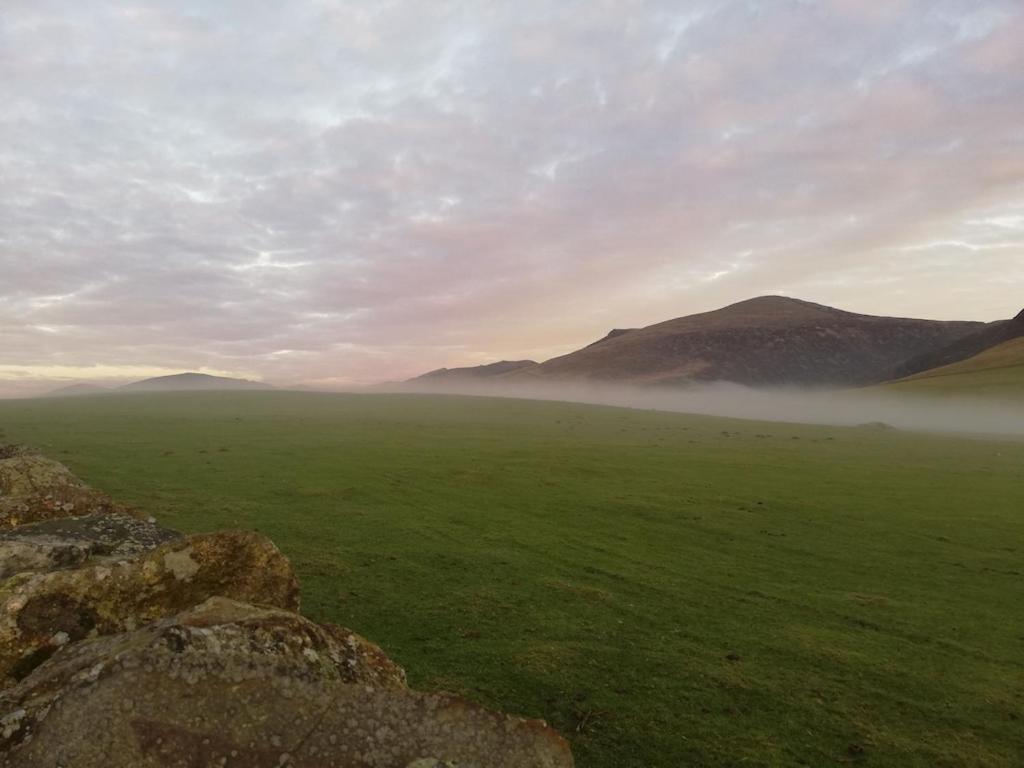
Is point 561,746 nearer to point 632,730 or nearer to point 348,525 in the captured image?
point 632,730

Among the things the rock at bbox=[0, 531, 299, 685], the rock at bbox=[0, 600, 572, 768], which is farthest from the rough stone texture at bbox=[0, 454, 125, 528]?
the rock at bbox=[0, 600, 572, 768]

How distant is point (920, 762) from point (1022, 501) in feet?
87.0

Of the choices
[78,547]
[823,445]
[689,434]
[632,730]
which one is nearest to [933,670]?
[632,730]

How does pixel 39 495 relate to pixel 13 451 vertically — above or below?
below

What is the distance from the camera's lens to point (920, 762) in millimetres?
8602

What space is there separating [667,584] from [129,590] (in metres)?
12.4

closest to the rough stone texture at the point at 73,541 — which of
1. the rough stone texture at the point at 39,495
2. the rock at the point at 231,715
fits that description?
the rough stone texture at the point at 39,495

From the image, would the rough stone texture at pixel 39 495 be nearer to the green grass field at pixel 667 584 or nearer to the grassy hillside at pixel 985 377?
the green grass field at pixel 667 584

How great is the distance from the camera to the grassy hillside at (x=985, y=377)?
113 metres

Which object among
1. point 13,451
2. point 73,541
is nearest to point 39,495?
point 73,541

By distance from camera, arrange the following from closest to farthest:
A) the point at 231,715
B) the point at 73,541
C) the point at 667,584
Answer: the point at 231,715 < the point at 73,541 < the point at 667,584

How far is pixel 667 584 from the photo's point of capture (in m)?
15.7

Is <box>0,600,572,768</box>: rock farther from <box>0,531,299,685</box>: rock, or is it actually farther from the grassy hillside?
the grassy hillside

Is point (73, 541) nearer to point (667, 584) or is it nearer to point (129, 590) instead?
point (129, 590)
